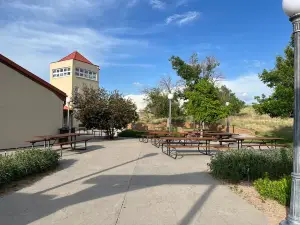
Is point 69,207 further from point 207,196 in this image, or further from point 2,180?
point 207,196

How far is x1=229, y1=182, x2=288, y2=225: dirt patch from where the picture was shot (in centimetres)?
417

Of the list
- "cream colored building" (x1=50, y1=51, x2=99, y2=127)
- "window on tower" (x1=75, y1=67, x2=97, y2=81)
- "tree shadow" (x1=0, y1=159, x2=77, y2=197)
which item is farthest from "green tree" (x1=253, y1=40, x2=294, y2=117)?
"window on tower" (x1=75, y1=67, x2=97, y2=81)

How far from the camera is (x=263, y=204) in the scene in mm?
4824

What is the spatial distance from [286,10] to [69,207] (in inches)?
177

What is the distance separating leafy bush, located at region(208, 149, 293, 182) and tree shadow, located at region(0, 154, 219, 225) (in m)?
0.40

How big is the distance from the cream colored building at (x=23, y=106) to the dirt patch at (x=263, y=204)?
11.5 meters

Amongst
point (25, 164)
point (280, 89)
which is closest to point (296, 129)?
point (25, 164)

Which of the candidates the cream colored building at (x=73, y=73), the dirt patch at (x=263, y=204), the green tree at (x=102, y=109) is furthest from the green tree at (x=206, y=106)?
the cream colored building at (x=73, y=73)

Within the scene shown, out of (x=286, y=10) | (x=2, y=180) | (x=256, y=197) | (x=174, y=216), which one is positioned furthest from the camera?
(x=2, y=180)

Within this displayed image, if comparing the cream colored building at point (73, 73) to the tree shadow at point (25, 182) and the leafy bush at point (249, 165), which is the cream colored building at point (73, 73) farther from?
the leafy bush at point (249, 165)

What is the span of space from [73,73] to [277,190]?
3152 cm

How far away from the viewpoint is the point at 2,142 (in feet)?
42.0

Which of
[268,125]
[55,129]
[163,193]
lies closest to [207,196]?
[163,193]

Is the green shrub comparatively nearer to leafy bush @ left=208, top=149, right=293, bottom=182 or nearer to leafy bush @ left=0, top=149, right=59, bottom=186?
leafy bush @ left=208, top=149, right=293, bottom=182
